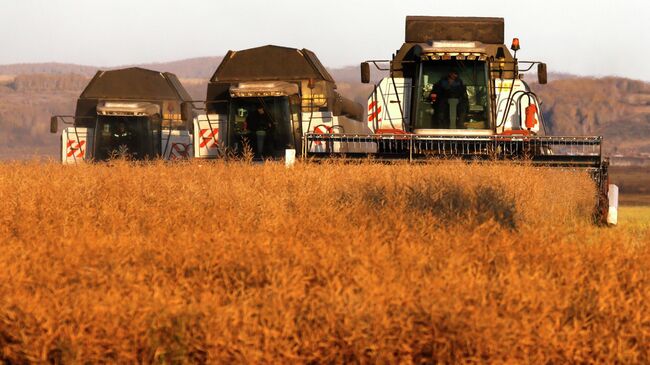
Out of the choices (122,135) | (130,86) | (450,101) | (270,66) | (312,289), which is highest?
(270,66)

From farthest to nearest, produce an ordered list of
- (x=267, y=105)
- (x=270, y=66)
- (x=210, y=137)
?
(x=270, y=66), (x=210, y=137), (x=267, y=105)

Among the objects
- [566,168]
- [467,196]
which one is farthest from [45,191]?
[566,168]

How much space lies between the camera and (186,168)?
14414 millimetres

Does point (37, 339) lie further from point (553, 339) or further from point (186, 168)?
point (186, 168)

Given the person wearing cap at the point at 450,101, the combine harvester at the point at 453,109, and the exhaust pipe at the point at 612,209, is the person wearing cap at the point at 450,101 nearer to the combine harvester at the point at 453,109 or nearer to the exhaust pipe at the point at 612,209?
the combine harvester at the point at 453,109

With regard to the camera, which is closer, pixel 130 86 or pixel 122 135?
pixel 122 135

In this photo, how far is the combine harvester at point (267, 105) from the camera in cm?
2036

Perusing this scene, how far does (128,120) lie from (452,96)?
904 cm

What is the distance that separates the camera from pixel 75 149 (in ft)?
79.0

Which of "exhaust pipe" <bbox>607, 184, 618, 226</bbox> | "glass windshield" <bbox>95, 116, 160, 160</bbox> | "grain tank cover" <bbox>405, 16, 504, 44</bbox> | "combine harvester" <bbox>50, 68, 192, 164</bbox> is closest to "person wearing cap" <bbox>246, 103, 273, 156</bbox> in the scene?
"combine harvester" <bbox>50, 68, 192, 164</bbox>

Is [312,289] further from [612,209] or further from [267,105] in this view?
[267,105]

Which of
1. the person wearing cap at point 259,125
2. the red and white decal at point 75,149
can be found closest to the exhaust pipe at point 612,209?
the person wearing cap at point 259,125

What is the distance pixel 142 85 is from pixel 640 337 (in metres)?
21.1

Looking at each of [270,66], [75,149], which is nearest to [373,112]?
[270,66]
